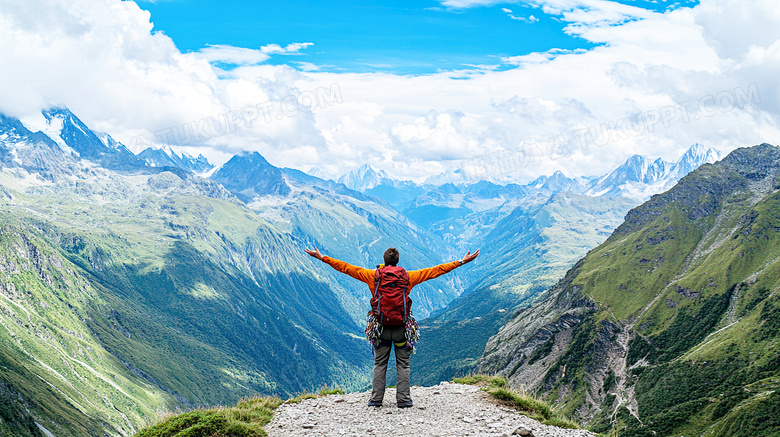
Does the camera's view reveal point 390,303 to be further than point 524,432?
Yes

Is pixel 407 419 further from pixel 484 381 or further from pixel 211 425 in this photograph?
pixel 484 381

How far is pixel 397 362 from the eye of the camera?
18312mm

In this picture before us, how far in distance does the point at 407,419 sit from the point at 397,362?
2048 millimetres

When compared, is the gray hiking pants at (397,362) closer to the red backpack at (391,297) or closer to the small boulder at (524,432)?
the red backpack at (391,297)

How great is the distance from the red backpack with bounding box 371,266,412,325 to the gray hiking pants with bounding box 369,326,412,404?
0.51 meters

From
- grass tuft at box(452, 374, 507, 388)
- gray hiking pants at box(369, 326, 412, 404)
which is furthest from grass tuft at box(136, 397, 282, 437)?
grass tuft at box(452, 374, 507, 388)

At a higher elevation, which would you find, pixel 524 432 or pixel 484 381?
pixel 484 381

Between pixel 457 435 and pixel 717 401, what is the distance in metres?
193

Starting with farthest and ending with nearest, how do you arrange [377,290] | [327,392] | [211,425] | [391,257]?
[327,392] → [391,257] → [377,290] → [211,425]

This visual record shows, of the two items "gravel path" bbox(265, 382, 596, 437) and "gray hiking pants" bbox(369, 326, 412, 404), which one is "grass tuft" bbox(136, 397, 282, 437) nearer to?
"gravel path" bbox(265, 382, 596, 437)

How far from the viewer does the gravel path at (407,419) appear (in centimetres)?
1612

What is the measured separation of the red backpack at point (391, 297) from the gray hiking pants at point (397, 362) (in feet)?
1.66

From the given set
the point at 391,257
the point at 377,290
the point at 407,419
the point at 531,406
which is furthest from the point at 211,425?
the point at 531,406

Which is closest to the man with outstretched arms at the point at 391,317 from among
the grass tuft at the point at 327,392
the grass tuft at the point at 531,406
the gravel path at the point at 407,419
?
the gravel path at the point at 407,419
